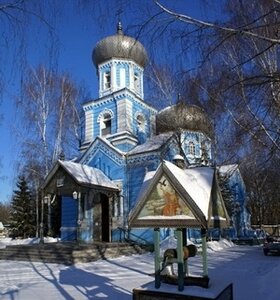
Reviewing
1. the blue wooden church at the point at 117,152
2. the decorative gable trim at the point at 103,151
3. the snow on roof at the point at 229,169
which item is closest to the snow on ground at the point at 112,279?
the blue wooden church at the point at 117,152

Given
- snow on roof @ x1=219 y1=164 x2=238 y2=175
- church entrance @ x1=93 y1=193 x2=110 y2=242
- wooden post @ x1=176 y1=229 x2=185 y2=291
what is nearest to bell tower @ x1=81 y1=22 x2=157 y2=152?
church entrance @ x1=93 y1=193 x2=110 y2=242

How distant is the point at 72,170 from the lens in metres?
18.6

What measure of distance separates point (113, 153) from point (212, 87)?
15164 mm

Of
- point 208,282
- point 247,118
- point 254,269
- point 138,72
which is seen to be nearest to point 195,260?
point 254,269

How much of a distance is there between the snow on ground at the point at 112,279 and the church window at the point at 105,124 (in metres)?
10.4

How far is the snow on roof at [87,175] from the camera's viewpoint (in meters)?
18.3

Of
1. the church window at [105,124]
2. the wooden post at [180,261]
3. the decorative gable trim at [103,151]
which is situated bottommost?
the wooden post at [180,261]

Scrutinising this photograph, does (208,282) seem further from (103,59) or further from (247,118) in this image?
(103,59)

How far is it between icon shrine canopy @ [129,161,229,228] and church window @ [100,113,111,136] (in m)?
18.3

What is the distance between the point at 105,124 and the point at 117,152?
147 inches

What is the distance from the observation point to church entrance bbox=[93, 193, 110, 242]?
20.6 m

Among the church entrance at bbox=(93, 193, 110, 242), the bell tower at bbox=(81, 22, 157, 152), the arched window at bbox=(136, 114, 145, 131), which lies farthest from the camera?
the arched window at bbox=(136, 114, 145, 131)

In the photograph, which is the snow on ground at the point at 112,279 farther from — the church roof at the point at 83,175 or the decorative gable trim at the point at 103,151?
the decorative gable trim at the point at 103,151

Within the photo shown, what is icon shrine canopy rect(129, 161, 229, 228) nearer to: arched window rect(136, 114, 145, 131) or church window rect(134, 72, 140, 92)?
arched window rect(136, 114, 145, 131)
